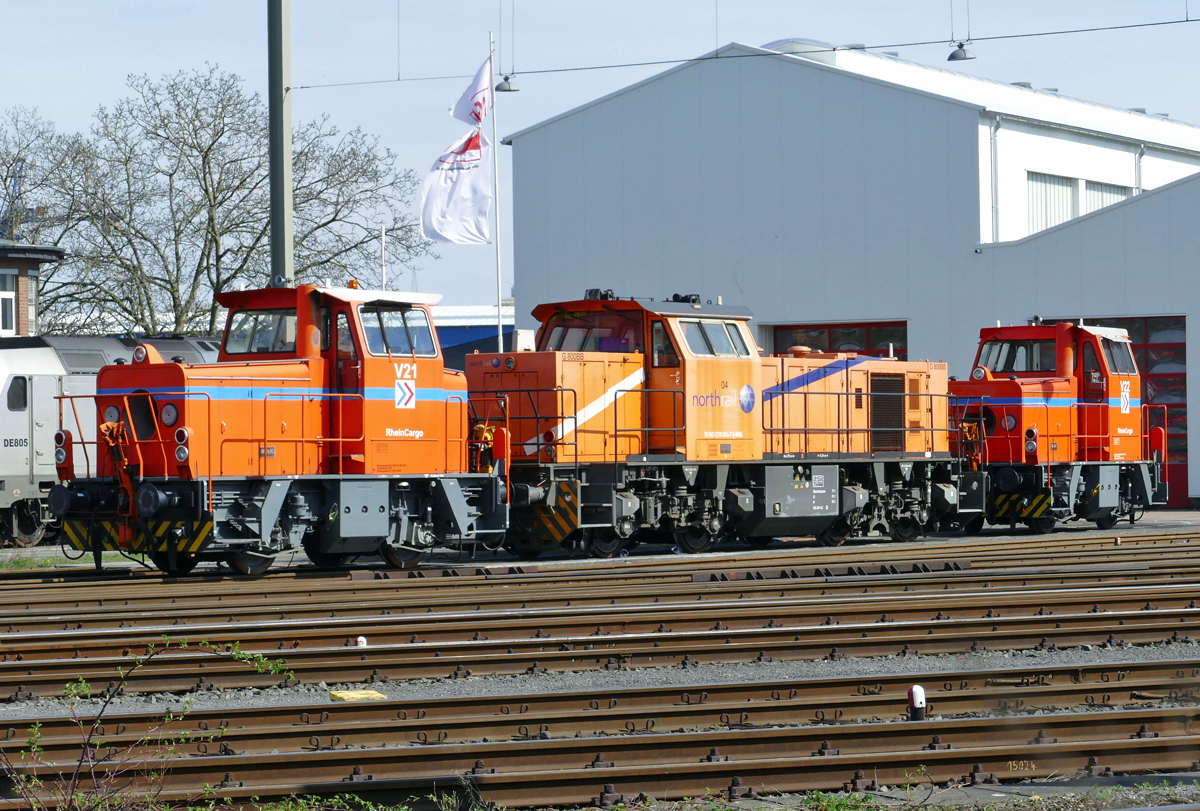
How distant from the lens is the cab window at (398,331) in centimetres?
1529

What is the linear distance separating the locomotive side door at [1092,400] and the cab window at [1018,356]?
57 cm

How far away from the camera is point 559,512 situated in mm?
17375

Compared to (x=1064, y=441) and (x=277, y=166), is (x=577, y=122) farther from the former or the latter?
(x=277, y=166)

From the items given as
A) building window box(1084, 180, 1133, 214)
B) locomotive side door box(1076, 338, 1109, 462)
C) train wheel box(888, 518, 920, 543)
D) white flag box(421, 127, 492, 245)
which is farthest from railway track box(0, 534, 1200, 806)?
building window box(1084, 180, 1133, 214)

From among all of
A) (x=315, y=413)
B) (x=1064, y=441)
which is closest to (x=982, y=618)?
(x=315, y=413)

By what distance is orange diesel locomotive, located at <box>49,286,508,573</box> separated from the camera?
1425 cm

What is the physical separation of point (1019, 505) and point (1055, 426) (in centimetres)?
145

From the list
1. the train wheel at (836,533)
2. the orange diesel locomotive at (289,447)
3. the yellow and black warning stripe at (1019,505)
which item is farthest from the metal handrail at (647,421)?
the yellow and black warning stripe at (1019,505)

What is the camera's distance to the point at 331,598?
13.1 m

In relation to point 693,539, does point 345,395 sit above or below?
above

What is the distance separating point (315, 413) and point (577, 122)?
21624mm

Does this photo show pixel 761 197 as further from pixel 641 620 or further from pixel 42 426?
pixel 641 620

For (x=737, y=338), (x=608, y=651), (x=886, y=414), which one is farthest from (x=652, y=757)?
(x=886, y=414)

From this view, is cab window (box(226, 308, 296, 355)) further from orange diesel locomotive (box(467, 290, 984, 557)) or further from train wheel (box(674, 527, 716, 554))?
train wheel (box(674, 527, 716, 554))
